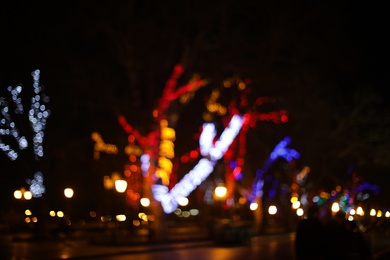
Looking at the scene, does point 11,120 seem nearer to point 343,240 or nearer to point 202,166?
point 202,166

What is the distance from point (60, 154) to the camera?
45562mm

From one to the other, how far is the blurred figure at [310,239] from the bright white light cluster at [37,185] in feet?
105

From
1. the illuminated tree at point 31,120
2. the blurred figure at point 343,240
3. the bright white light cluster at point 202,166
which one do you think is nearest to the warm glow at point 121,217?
the bright white light cluster at point 202,166

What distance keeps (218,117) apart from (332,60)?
12701 millimetres

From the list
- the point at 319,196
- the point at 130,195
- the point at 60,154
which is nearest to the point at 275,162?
the point at 319,196

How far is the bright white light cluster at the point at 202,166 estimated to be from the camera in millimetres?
39438

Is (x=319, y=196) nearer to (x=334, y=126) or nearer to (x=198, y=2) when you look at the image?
(x=334, y=126)

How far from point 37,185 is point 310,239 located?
3320cm

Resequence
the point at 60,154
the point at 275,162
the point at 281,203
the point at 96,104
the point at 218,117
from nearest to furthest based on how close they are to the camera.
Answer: the point at 96,104, the point at 60,154, the point at 218,117, the point at 275,162, the point at 281,203

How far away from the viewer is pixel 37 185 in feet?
140

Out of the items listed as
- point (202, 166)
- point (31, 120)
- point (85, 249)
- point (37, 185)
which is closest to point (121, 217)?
point (37, 185)

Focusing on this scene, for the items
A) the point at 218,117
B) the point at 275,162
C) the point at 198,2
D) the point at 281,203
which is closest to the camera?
the point at 198,2

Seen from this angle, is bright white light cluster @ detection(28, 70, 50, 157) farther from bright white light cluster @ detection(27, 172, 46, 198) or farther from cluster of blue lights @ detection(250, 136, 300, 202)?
cluster of blue lights @ detection(250, 136, 300, 202)

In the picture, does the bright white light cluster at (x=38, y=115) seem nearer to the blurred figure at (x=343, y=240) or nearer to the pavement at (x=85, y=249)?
the pavement at (x=85, y=249)
